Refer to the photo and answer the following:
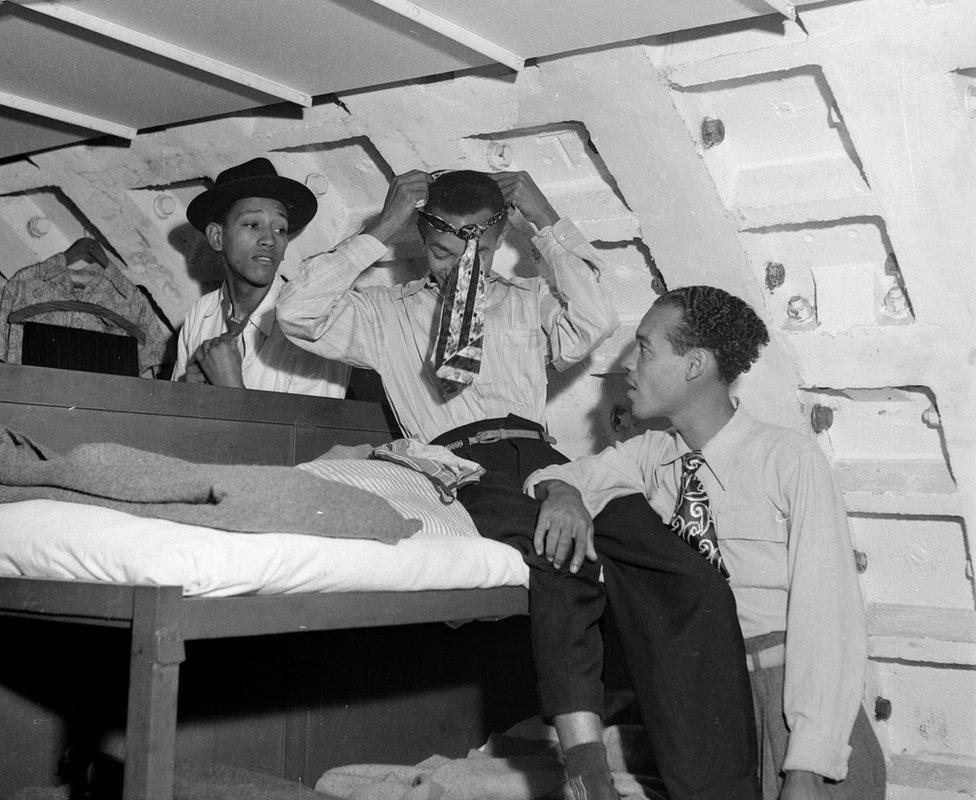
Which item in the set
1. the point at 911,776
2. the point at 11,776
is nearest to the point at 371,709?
the point at 11,776

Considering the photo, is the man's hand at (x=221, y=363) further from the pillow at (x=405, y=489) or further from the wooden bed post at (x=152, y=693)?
the wooden bed post at (x=152, y=693)

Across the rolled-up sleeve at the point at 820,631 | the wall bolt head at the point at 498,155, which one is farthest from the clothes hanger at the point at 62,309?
the rolled-up sleeve at the point at 820,631

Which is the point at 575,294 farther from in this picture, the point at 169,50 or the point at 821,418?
the point at 169,50

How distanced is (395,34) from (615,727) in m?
1.79

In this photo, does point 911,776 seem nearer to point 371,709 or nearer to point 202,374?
point 371,709

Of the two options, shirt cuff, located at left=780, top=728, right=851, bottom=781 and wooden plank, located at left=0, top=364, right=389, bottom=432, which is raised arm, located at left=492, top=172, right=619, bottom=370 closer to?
wooden plank, located at left=0, top=364, right=389, bottom=432

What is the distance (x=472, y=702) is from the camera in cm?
323

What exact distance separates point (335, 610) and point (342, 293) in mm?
1219

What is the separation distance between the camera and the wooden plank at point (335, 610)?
1.72 metres

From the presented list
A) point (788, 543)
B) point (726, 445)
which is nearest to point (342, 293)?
point (726, 445)

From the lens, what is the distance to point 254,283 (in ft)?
11.6

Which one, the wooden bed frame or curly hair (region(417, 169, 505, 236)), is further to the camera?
curly hair (region(417, 169, 505, 236))

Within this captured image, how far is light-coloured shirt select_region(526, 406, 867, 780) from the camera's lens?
2098mm

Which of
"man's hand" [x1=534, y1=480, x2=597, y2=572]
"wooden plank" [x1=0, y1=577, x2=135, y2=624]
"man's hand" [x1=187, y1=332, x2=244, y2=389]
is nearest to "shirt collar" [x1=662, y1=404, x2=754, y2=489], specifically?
"man's hand" [x1=534, y1=480, x2=597, y2=572]
